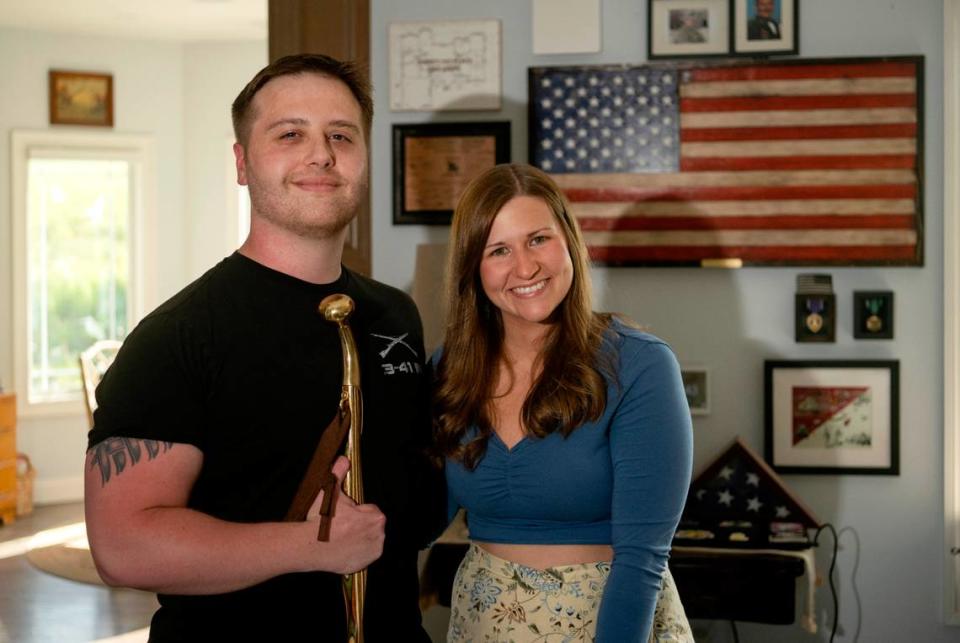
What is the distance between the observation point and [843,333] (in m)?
3.50

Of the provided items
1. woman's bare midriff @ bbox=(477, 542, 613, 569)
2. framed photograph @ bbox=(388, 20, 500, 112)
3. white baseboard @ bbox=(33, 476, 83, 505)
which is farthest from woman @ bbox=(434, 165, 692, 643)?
white baseboard @ bbox=(33, 476, 83, 505)

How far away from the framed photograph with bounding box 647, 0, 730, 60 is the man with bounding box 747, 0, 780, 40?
3.2 inches

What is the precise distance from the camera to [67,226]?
7.70 metres

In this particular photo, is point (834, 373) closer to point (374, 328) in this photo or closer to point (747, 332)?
point (747, 332)

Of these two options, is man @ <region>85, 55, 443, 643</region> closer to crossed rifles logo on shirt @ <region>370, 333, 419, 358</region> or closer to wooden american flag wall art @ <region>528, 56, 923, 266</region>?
crossed rifles logo on shirt @ <region>370, 333, 419, 358</region>

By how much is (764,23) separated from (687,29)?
0.24 meters

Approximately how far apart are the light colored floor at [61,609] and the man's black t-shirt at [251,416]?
10.2ft

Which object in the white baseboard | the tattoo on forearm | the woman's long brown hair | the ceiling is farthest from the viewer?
the white baseboard

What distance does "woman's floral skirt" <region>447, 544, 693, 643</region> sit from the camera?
1.92 metres

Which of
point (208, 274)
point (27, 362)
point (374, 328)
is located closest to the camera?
point (208, 274)

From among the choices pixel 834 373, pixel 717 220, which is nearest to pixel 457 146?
pixel 717 220

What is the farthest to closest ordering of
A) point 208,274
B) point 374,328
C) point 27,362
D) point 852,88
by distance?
point 27,362
point 852,88
point 374,328
point 208,274

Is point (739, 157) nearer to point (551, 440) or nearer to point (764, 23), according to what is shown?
point (764, 23)

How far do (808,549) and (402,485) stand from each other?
176 cm
